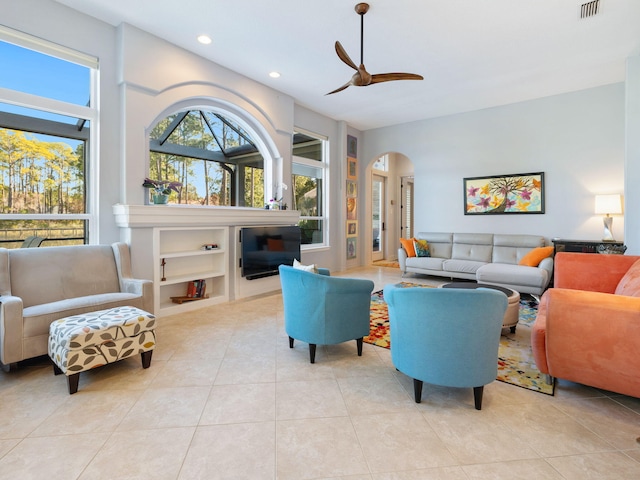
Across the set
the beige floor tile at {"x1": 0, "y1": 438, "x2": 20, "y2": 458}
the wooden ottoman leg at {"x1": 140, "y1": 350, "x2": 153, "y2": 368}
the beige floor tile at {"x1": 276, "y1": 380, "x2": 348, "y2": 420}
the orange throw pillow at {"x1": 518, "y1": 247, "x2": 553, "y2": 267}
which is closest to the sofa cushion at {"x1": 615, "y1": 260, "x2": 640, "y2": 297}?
the beige floor tile at {"x1": 276, "y1": 380, "x2": 348, "y2": 420}

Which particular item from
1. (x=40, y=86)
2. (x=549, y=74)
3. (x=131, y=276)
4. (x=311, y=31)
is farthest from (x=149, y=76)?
(x=549, y=74)

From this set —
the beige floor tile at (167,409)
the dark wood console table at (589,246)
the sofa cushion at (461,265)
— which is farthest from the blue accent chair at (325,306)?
the dark wood console table at (589,246)

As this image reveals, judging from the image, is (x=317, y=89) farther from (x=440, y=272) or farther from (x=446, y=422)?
(x=446, y=422)

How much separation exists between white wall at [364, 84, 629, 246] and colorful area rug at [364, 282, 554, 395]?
6.93 feet

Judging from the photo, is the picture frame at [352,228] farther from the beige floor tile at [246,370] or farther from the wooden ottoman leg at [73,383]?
the wooden ottoman leg at [73,383]

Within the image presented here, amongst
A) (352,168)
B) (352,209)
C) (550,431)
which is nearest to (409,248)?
(352,209)

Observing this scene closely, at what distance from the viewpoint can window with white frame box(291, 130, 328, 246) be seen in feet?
20.5

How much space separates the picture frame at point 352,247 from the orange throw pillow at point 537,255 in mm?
3371

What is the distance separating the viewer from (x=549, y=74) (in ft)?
15.5

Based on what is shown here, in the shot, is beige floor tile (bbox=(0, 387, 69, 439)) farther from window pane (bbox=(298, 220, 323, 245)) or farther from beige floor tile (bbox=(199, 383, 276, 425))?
window pane (bbox=(298, 220, 323, 245))

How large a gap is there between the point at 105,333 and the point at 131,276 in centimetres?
117

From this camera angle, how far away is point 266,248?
4.84 m

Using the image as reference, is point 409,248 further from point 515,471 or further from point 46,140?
point 46,140

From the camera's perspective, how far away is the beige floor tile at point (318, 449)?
4.95 ft
